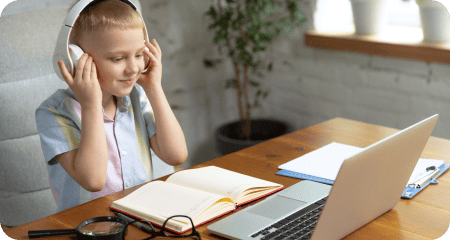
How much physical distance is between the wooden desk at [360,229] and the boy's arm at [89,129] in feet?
0.22

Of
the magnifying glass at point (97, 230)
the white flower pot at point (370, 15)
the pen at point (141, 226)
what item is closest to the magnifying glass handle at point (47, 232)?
the magnifying glass at point (97, 230)

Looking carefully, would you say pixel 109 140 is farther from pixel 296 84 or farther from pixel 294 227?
pixel 296 84

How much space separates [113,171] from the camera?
1249 mm

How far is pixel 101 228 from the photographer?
87 cm

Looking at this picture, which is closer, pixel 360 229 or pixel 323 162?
pixel 360 229

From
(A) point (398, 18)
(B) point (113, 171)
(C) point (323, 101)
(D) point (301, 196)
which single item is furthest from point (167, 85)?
(D) point (301, 196)

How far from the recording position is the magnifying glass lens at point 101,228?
853mm

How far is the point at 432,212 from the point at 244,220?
0.38 metres

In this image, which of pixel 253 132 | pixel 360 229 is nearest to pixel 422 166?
pixel 360 229

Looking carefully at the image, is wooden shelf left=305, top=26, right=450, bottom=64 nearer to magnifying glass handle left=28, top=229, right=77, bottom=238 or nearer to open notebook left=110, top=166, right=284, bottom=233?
open notebook left=110, top=166, right=284, bottom=233

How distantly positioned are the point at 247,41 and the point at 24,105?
4.75 feet

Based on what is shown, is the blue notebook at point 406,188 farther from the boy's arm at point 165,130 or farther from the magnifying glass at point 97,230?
the magnifying glass at point 97,230

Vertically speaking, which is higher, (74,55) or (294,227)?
(74,55)

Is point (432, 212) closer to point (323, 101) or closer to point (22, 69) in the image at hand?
point (22, 69)
